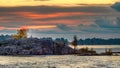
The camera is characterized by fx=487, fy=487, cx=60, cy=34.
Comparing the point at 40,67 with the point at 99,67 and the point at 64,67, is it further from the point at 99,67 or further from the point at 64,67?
the point at 99,67

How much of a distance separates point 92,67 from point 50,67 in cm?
1323

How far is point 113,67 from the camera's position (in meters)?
149

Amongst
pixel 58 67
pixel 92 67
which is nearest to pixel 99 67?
pixel 92 67

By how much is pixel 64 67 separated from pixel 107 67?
13370mm

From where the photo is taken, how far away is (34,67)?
15175 cm

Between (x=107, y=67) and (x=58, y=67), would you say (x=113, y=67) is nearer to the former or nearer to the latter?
(x=107, y=67)

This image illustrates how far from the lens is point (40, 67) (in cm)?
15088

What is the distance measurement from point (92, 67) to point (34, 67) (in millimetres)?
18095

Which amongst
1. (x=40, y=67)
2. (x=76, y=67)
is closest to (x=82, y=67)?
(x=76, y=67)

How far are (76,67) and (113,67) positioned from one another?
11337 mm

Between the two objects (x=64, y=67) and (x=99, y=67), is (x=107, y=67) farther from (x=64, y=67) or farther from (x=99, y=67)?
(x=64, y=67)

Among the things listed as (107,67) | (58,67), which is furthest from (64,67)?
(107,67)

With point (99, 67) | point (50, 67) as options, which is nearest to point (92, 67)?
point (99, 67)

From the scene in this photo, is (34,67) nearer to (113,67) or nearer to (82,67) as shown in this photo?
(82,67)
